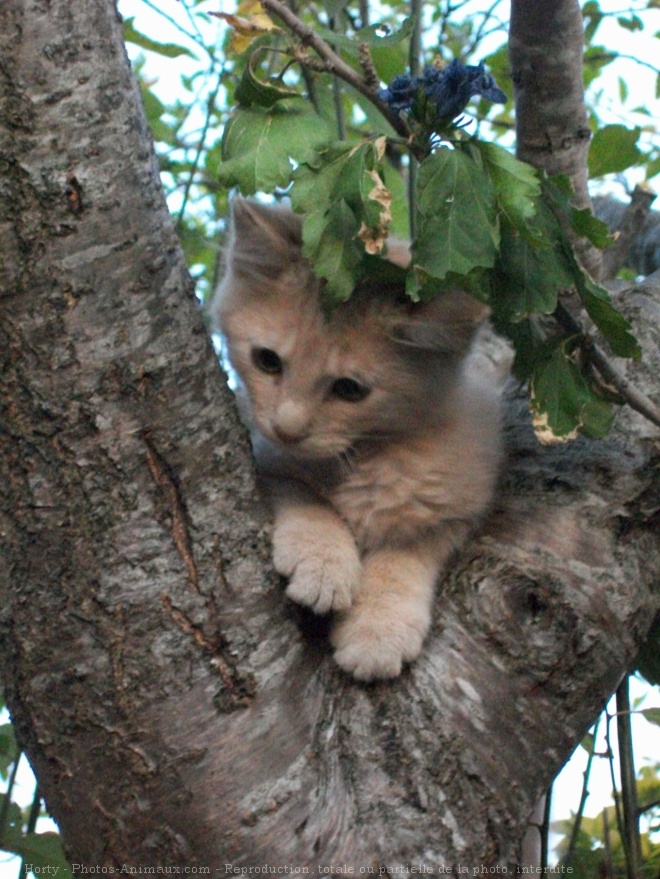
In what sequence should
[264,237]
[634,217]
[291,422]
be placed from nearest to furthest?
1. [291,422]
2. [264,237]
3. [634,217]

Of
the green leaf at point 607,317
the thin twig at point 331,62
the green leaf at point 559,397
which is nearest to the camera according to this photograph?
the thin twig at point 331,62

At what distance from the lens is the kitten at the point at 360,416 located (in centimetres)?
214

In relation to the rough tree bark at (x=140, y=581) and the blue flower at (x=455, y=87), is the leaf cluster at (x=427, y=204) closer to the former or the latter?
the blue flower at (x=455, y=87)

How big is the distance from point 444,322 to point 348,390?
0.26 meters

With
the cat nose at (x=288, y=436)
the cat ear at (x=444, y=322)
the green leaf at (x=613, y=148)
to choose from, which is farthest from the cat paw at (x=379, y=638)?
the green leaf at (x=613, y=148)

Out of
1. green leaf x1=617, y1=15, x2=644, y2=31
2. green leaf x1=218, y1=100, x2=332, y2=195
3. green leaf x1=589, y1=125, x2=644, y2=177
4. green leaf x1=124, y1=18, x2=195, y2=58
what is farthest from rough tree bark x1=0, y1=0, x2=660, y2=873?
green leaf x1=617, y1=15, x2=644, y2=31

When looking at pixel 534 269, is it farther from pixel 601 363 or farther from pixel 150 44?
pixel 150 44

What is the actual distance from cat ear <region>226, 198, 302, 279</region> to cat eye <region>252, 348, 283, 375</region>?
0.18 meters

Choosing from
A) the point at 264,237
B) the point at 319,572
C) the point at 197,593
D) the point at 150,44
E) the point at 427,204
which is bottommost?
the point at 197,593

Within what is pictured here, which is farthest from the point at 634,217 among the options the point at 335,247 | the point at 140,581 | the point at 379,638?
the point at 140,581

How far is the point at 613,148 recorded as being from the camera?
2412 millimetres

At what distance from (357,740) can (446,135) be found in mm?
1065

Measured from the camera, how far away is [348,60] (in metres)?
2.30

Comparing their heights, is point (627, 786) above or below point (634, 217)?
below
